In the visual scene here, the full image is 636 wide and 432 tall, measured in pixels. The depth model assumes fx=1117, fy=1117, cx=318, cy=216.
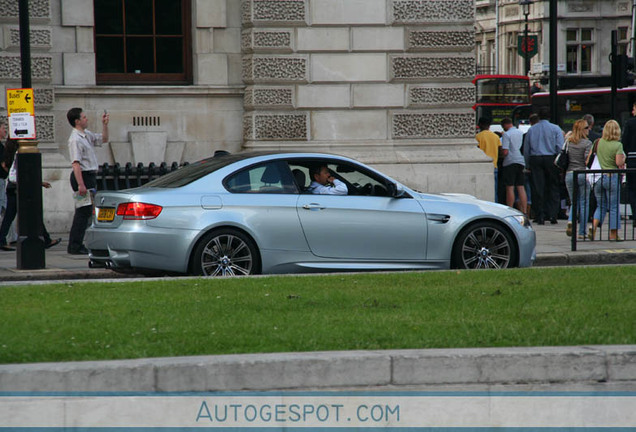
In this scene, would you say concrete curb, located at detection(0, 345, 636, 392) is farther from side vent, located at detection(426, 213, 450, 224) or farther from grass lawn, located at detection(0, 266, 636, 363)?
side vent, located at detection(426, 213, 450, 224)

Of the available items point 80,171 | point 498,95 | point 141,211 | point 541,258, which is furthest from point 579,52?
point 141,211

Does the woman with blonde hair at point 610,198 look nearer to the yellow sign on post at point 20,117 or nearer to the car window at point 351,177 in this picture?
the car window at point 351,177

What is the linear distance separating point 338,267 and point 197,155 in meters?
7.57

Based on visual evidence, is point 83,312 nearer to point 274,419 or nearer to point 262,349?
point 262,349

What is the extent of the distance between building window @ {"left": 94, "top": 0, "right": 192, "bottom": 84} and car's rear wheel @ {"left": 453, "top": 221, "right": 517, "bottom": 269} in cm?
819

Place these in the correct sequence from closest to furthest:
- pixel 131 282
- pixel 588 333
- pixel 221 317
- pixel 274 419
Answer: pixel 274 419 → pixel 588 333 → pixel 221 317 → pixel 131 282

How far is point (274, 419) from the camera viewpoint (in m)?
5.79

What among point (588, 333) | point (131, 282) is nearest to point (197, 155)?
point (131, 282)

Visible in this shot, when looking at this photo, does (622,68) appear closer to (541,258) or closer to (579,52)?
(541,258)

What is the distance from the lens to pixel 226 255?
35.7 feet

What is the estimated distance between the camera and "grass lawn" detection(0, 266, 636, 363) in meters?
6.64

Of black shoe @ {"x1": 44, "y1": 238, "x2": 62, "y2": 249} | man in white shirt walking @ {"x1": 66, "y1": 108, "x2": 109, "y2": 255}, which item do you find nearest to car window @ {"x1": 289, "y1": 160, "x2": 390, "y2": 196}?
man in white shirt walking @ {"x1": 66, "y1": 108, "x2": 109, "y2": 255}

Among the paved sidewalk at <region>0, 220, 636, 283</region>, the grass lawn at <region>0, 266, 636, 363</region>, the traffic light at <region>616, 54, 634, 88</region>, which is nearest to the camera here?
the grass lawn at <region>0, 266, 636, 363</region>

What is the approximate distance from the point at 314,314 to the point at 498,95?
3974 centimetres
